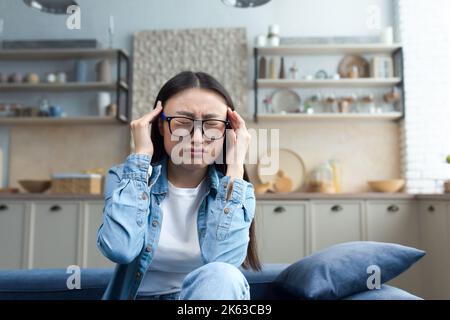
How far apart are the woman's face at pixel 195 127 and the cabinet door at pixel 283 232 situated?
51.5 inches

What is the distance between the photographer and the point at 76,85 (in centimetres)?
242

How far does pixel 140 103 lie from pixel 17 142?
72 centimetres

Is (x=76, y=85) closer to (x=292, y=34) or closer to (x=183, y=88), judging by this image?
(x=292, y=34)

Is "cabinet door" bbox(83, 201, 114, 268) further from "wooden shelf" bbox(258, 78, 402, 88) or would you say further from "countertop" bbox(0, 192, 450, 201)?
"wooden shelf" bbox(258, 78, 402, 88)

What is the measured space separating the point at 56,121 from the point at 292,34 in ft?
4.45

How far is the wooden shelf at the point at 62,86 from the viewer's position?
94.4 inches

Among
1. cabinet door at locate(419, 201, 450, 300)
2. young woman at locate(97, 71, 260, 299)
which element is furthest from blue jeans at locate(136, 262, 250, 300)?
cabinet door at locate(419, 201, 450, 300)

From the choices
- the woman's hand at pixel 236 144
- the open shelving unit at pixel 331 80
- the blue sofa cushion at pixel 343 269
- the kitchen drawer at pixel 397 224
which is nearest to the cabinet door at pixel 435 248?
the kitchen drawer at pixel 397 224

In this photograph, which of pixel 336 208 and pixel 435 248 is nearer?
pixel 435 248

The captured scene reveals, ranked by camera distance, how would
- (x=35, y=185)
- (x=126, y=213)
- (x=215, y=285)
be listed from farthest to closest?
(x=35, y=185) < (x=126, y=213) < (x=215, y=285)

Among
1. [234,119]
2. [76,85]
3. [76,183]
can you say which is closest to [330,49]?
[76,85]

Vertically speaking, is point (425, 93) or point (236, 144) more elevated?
point (425, 93)
